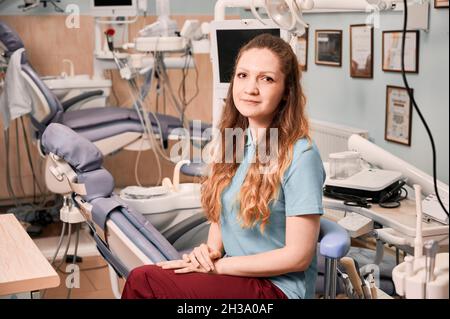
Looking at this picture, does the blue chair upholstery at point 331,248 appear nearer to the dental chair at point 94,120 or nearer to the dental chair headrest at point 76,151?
the dental chair headrest at point 76,151

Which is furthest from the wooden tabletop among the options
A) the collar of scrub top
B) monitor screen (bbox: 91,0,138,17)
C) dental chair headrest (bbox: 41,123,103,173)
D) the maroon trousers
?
monitor screen (bbox: 91,0,138,17)

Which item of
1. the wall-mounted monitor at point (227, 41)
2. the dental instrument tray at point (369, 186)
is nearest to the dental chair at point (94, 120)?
the wall-mounted monitor at point (227, 41)

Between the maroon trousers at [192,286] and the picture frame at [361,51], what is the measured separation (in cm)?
80

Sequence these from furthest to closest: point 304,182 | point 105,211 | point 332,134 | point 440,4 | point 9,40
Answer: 1. point 9,40
2. point 332,134
3. point 105,211
4. point 440,4
5. point 304,182

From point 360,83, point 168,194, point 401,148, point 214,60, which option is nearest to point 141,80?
point 214,60

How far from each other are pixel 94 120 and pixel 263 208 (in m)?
1.90

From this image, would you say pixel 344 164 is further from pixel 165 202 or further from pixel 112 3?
pixel 112 3

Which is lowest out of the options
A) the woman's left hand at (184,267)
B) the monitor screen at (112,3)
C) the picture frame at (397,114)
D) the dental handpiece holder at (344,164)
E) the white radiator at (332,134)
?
the woman's left hand at (184,267)

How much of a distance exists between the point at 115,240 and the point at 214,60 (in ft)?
2.90

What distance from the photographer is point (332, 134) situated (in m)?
2.02

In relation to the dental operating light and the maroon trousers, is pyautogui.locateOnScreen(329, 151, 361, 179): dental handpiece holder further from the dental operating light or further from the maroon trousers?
the maroon trousers

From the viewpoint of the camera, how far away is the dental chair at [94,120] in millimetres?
3125

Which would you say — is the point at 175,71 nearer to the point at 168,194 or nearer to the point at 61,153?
the point at 168,194

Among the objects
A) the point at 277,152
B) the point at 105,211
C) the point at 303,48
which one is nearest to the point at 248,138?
the point at 277,152
